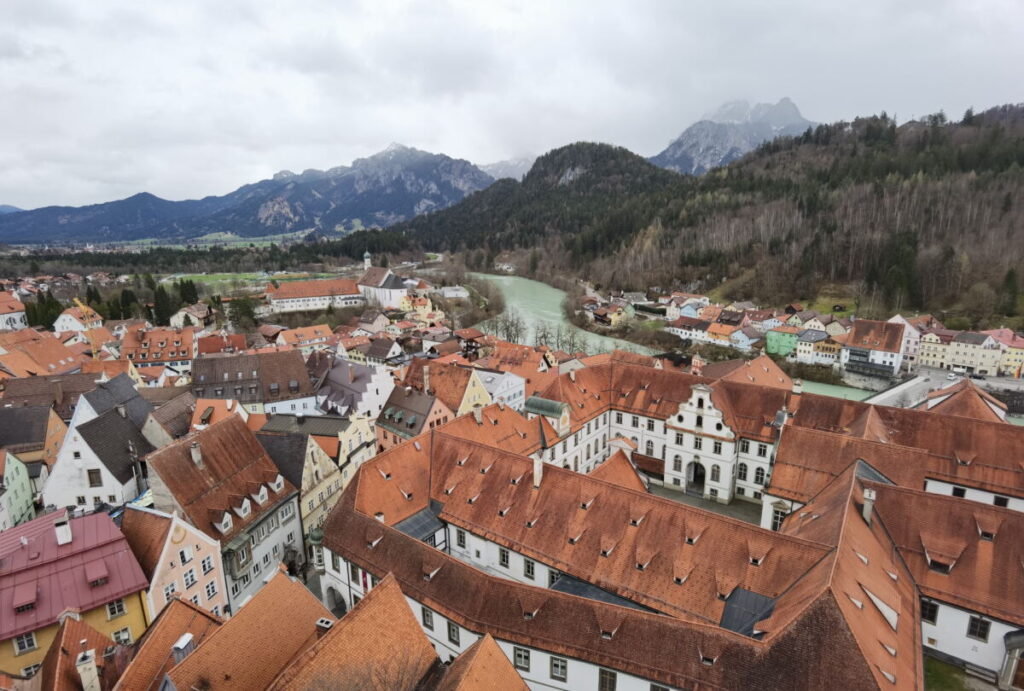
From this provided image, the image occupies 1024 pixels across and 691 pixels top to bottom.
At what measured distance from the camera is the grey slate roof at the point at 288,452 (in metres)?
28.7

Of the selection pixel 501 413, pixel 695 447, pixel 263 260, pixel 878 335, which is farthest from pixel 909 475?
pixel 263 260

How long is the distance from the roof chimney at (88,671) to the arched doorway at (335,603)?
11684 millimetres

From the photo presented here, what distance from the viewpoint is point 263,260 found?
175 m

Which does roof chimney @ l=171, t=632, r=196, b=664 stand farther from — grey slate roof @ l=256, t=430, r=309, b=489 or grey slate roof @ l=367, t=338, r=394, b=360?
grey slate roof @ l=367, t=338, r=394, b=360

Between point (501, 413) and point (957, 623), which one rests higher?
point (501, 413)

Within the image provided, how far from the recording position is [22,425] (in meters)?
35.9

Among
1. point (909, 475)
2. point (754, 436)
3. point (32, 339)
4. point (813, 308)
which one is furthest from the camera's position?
point (813, 308)

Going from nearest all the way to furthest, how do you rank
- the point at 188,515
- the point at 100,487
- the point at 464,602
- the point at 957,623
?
the point at 464,602 → the point at 957,623 → the point at 188,515 → the point at 100,487

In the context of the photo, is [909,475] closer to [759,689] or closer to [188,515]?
[759,689]

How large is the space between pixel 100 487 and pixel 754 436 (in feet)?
128

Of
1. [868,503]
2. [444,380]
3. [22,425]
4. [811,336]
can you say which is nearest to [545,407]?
[444,380]

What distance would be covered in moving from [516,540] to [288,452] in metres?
15.0

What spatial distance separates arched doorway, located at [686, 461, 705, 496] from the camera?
36094 millimetres

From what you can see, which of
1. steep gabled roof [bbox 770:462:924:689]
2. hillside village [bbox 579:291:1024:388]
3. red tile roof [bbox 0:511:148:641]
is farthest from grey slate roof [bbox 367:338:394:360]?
steep gabled roof [bbox 770:462:924:689]
